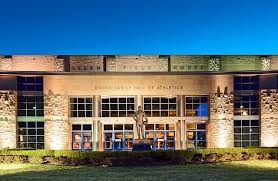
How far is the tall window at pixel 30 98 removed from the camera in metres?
39.0

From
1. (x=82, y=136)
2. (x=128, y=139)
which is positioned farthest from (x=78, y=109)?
(x=128, y=139)

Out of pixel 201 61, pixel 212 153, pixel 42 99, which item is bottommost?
pixel 212 153

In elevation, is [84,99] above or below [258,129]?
above

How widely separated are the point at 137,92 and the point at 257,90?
10082mm

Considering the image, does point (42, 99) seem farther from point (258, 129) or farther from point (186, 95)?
point (258, 129)

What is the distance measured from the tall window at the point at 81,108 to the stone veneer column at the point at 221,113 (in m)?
10.1

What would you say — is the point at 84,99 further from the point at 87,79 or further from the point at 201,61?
the point at 201,61

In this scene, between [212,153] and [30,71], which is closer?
[212,153]

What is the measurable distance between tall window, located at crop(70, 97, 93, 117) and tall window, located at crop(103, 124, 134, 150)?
185 centimetres

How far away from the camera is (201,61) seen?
39969 millimetres

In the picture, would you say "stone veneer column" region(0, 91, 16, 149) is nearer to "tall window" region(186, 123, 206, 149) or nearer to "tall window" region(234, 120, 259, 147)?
"tall window" region(186, 123, 206, 149)

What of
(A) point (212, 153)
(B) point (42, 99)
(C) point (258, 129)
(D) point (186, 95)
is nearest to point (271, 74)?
(C) point (258, 129)

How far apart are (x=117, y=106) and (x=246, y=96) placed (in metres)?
11.0

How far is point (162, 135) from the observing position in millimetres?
39281
